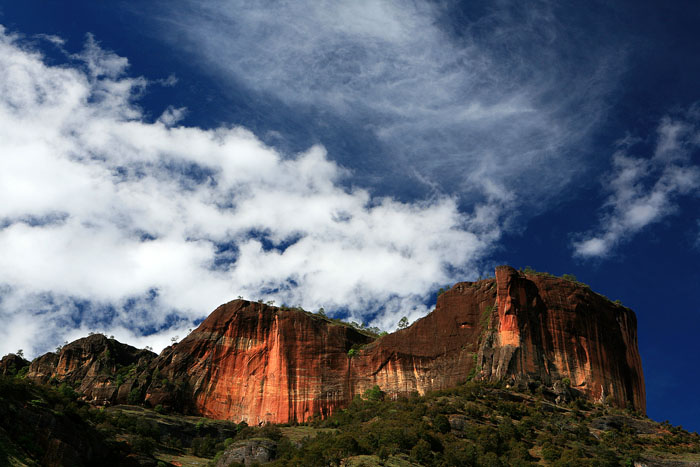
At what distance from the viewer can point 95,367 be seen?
96.6 meters

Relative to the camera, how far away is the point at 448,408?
68.6 m

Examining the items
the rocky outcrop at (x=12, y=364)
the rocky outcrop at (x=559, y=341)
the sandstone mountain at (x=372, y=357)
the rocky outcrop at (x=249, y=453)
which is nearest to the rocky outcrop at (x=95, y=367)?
the sandstone mountain at (x=372, y=357)

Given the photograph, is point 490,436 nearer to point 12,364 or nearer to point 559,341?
point 559,341

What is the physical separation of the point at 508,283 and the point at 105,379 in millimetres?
55271

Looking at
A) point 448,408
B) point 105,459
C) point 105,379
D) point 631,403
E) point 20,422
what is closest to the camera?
point 20,422

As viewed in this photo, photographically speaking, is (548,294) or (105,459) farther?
(548,294)

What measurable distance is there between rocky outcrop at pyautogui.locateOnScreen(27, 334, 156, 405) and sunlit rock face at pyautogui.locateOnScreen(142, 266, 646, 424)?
392cm

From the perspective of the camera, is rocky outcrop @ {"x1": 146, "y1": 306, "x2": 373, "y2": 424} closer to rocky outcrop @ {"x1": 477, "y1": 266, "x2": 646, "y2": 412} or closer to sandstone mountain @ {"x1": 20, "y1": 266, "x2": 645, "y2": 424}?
sandstone mountain @ {"x1": 20, "y1": 266, "x2": 645, "y2": 424}

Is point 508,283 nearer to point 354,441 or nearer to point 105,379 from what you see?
point 354,441

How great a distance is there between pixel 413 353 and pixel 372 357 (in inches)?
242

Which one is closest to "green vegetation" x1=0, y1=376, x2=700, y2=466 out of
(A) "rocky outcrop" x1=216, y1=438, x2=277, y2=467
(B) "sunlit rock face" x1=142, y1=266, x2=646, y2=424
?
(A) "rocky outcrop" x1=216, y1=438, x2=277, y2=467

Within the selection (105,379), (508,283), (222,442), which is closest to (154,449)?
(222,442)

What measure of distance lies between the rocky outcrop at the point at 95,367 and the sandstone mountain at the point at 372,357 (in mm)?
206

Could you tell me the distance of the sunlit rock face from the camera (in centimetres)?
7956
